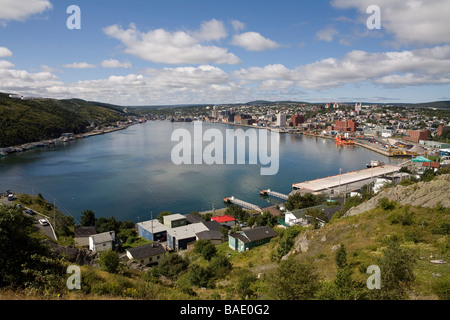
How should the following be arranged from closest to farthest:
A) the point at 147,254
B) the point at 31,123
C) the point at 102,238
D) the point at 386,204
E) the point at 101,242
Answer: the point at 386,204 → the point at 147,254 → the point at 101,242 → the point at 102,238 → the point at 31,123

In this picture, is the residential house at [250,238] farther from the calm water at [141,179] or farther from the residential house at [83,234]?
the calm water at [141,179]

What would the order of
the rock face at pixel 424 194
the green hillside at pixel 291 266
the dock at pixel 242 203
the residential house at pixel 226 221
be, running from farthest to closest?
the dock at pixel 242 203, the residential house at pixel 226 221, the rock face at pixel 424 194, the green hillside at pixel 291 266

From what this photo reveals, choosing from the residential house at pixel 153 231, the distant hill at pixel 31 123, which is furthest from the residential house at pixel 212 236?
the distant hill at pixel 31 123

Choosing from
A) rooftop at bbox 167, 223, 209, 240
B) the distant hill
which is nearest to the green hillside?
rooftop at bbox 167, 223, 209, 240

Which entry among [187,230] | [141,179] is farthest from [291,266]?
[141,179]

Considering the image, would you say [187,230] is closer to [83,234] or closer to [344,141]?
[83,234]
